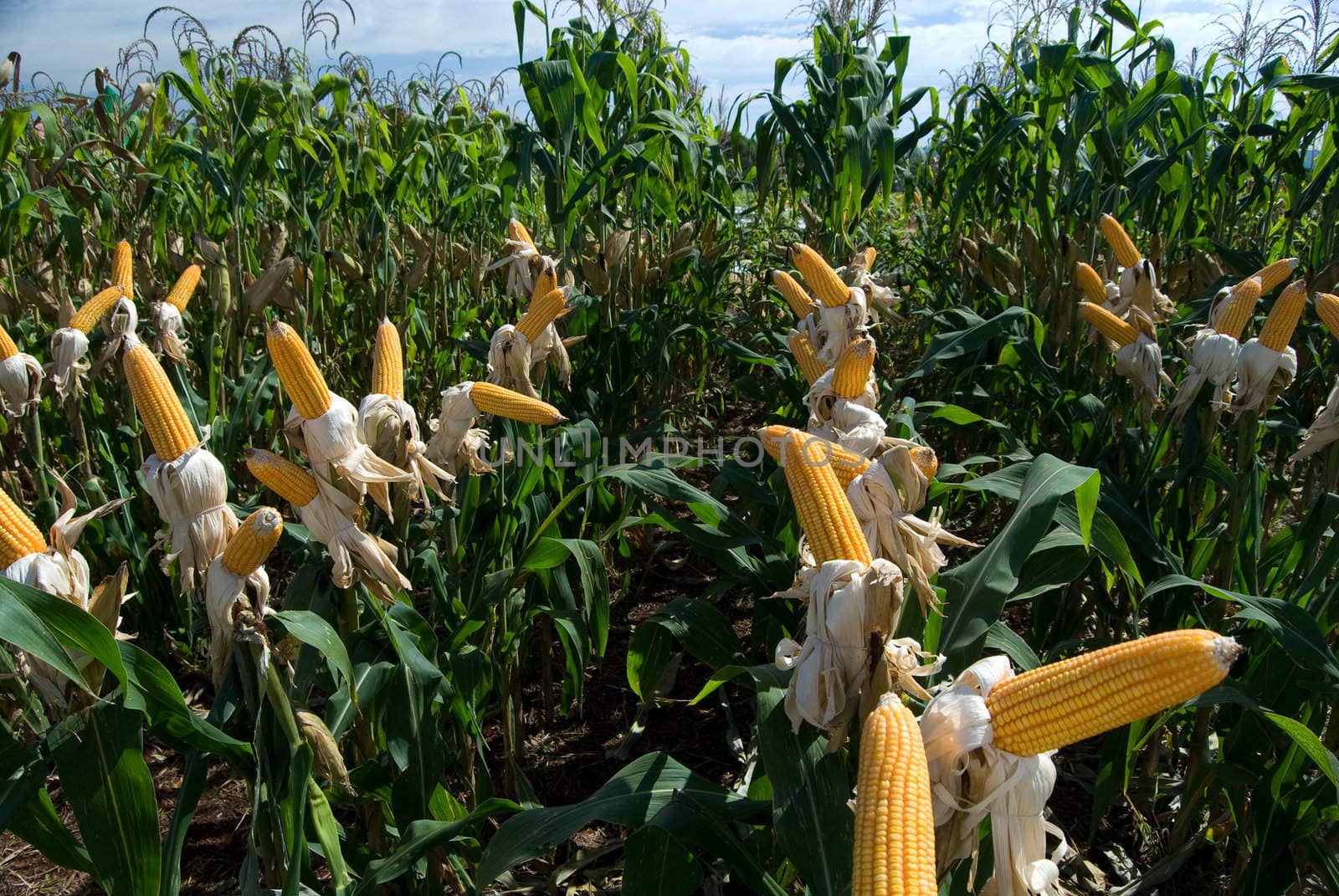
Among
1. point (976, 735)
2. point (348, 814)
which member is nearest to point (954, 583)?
point (976, 735)

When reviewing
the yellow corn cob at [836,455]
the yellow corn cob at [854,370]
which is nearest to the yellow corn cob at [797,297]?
the yellow corn cob at [854,370]

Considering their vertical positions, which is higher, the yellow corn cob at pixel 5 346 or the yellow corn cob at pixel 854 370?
the yellow corn cob at pixel 5 346

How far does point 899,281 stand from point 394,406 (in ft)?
20.1

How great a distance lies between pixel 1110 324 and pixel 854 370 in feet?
4.44

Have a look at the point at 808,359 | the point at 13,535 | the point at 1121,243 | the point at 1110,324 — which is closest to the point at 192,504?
the point at 13,535

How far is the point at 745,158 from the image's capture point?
1177 centimetres

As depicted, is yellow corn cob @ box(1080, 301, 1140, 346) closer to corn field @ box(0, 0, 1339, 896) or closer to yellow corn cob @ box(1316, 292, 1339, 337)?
corn field @ box(0, 0, 1339, 896)

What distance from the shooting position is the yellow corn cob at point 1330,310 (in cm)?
259

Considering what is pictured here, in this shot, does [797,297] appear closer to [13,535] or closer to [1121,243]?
[1121,243]

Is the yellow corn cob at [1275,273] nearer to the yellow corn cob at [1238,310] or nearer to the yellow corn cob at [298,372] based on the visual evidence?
the yellow corn cob at [1238,310]

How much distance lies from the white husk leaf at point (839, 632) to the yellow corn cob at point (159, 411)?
3.93ft

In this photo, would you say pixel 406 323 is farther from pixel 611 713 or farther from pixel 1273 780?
pixel 1273 780

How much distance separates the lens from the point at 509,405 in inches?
92.4

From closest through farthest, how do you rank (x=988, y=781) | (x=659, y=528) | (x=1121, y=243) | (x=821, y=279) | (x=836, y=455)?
(x=988, y=781), (x=836, y=455), (x=821, y=279), (x=1121, y=243), (x=659, y=528)
